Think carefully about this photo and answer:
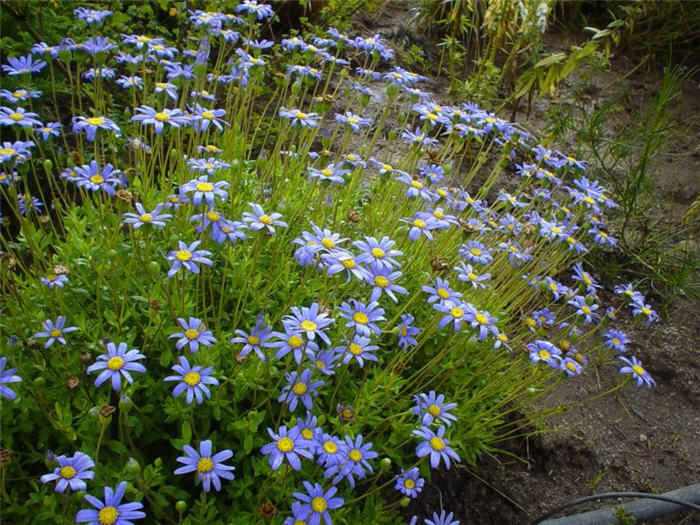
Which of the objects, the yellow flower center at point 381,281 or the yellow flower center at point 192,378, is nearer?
the yellow flower center at point 192,378

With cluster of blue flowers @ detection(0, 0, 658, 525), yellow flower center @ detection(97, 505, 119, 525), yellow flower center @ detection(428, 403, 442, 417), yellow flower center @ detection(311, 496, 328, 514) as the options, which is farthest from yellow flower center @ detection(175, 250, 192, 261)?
yellow flower center @ detection(428, 403, 442, 417)

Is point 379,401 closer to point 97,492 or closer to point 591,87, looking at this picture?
point 97,492

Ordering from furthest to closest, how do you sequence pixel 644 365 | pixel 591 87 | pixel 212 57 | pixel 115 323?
pixel 591 87 < pixel 212 57 < pixel 644 365 < pixel 115 323

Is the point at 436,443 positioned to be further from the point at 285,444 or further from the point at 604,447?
the point at 604,447

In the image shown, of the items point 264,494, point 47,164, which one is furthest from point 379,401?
point 47,164

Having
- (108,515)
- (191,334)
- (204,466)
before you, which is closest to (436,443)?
(204,466)

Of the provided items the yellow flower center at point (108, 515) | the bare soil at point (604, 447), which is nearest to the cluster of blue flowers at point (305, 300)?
the yellow flower center at point (108, 515)

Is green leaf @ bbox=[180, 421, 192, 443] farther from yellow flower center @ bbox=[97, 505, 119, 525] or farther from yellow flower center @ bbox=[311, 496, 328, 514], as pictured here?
yellow flower center @ bbox=[311, 496, 328, 514]

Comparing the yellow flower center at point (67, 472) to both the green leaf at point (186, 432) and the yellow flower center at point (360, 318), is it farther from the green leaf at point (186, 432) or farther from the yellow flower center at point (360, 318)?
the yellow flower center at point (360, 318)
